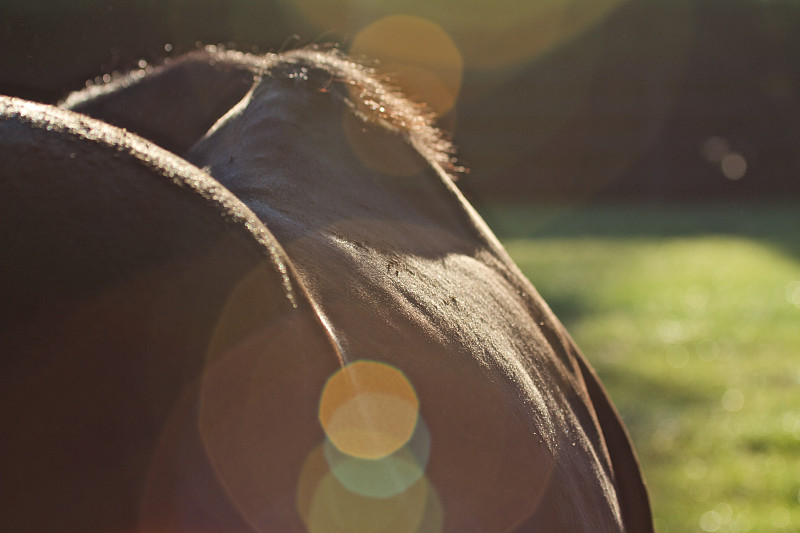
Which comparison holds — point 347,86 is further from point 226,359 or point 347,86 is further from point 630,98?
point 630,98

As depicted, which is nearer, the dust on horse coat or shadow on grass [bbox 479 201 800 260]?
the dust on horse coat

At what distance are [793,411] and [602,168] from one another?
28.5ft

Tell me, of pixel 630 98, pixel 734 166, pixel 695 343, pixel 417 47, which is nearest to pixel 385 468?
pixel 695 343

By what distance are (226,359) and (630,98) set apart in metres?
12.1

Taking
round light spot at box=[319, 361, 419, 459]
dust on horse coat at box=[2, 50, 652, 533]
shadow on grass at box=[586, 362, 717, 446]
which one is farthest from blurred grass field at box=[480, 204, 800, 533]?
round light spot at box=[319, 361, 419, 459]

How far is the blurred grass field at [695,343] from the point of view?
294cm

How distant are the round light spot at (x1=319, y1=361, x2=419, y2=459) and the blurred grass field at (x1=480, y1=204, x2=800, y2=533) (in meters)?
2.29

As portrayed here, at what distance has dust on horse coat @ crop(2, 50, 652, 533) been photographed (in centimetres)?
41

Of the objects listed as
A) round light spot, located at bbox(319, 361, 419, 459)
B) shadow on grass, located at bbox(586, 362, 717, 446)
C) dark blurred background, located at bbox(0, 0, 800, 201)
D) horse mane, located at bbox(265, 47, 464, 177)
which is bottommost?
shadow on grass, located at bbox(586, 362, 717, 446)

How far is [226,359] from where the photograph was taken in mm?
441

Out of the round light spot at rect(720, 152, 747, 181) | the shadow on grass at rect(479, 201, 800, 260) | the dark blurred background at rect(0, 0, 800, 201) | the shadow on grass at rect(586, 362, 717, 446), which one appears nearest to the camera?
the shadow on grass at rect(586, 362, 717, 446)

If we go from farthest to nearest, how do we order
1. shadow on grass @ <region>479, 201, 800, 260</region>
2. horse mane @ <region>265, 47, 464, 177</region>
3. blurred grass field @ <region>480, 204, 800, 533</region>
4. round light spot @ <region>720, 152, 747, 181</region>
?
round light spot @ <region>720, 152, 747, 181</region> → shadow on grass @ <region>479, 201, 800, 260</region> → blurred grass field @ <region>480, 204, 800, 533</region> → horse mane @ <region>265, 47, 464, 177</region>

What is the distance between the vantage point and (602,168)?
12.0m

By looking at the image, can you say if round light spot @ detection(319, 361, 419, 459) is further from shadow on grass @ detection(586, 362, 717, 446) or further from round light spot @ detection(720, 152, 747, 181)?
round light spot @ detection(720, 152, 747, 181)
